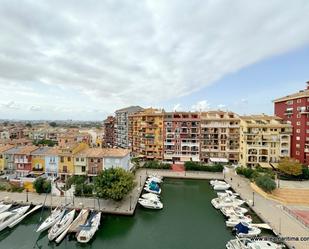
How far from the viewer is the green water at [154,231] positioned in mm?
21125

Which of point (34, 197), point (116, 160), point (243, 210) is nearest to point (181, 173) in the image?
point (116, 160)

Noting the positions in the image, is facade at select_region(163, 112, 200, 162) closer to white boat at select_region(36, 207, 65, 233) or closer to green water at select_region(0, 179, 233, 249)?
green water at select_region(0, 179, 233, 249)

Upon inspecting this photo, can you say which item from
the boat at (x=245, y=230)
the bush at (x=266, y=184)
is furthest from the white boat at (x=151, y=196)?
the bush at (x=266, y=184)

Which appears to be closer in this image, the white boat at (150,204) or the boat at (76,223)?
the boat at (76,223)

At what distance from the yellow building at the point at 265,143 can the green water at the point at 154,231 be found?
1921cm

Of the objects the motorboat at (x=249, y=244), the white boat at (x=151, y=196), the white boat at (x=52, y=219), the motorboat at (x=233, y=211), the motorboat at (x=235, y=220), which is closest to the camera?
the motorboat at (x=249, y=244)

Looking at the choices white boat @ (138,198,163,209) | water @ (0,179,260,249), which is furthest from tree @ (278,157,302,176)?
white boat @ (138,198,163,209)

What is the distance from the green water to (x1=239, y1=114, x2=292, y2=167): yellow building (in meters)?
19.2

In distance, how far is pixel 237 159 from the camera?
1932 inches

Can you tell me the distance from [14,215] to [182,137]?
3492 centimetres

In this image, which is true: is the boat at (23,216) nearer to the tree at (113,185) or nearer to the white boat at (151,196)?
the tree at (113,185)

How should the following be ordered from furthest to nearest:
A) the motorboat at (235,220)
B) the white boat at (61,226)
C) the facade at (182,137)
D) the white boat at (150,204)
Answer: the facade at (182,137)
the white boat at (150,204)
the motorboat at (235,220)
the white boat at (61,226)

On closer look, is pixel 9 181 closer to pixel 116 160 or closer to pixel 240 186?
pixel 116 160

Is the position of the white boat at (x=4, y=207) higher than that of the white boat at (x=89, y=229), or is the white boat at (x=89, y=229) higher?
the white boat at (x=4, y=207)
